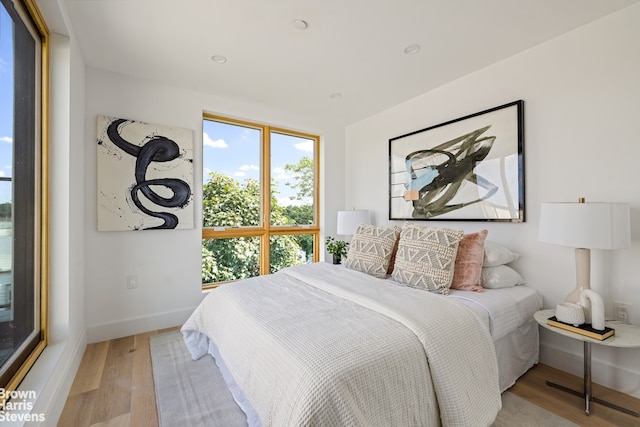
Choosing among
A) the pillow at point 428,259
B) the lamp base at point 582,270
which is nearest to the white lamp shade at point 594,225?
the lamp base at point 582,270

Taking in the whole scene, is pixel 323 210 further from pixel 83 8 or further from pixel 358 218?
pixel 83 8

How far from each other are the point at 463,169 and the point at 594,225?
121 cm

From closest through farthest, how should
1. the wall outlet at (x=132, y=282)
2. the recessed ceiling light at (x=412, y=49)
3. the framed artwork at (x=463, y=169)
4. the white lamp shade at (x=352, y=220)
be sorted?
the recessed ceiling light at (x=412, y=49)
the framed artwork at (x=463, y=169)
the wall outlet at (x=132, y=282)
the white lamp shade at (x=352, y=220)

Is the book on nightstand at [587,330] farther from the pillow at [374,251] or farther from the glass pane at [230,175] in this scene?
the glass pane at [230,175]

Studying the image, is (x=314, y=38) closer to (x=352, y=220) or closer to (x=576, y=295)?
(x=352, y=220)

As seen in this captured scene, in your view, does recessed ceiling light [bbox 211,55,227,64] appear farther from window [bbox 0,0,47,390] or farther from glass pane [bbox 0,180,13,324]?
glass pane [bbox 0,180,13,324]

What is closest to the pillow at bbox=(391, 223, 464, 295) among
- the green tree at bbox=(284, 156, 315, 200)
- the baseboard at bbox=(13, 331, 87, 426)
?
the green tree at bbox=(284, 156, 315, 200)

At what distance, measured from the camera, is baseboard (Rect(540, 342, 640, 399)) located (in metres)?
1.79

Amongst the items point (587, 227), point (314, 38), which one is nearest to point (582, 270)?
point (587, 227)

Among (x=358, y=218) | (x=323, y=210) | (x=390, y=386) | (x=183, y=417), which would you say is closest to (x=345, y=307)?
(x=390, y=386)

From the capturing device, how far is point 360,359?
1123mm

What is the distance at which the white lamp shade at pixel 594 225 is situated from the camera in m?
1.58

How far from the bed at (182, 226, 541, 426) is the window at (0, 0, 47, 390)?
95 centimetres

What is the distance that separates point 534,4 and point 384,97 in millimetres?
1546
